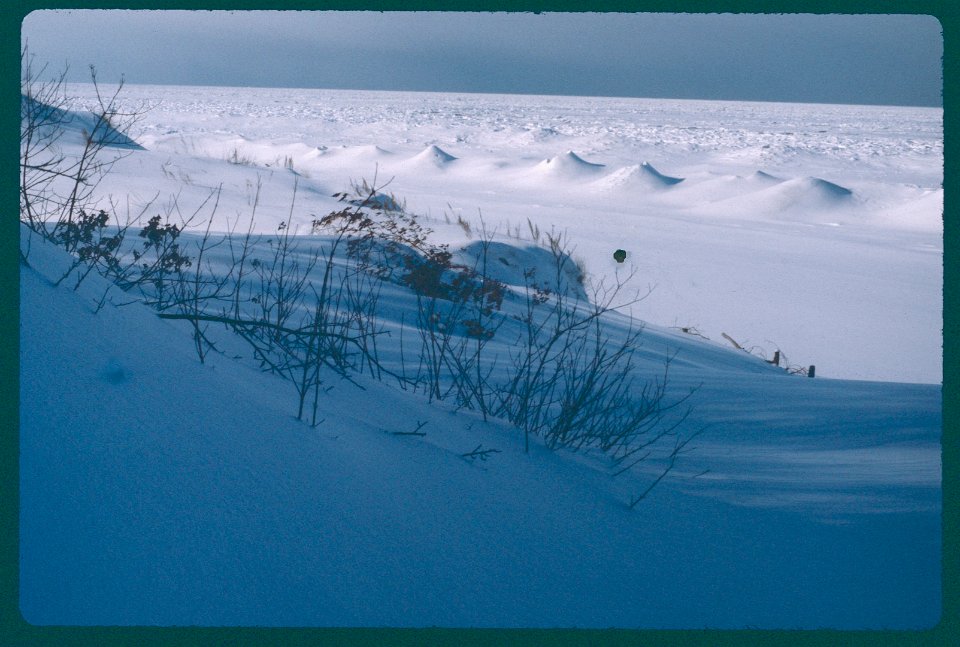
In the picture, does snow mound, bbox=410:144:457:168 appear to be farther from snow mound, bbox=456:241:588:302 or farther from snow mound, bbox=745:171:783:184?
snow mound, bbox=456:241:588:302

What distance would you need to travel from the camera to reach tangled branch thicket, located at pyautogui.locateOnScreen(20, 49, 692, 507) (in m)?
2.68

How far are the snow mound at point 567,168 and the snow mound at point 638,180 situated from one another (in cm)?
86

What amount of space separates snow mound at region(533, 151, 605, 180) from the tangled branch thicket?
12.4 meters

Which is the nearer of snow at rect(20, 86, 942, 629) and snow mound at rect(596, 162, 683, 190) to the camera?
snow at rect(20, 86, 942, 629)

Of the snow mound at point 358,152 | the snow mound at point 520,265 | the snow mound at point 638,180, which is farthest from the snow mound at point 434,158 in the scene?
the snow mound at point 520,265

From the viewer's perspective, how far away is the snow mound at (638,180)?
18688 millimetres

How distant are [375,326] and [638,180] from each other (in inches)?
618

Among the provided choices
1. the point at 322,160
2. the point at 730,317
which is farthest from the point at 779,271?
the point at 322,160

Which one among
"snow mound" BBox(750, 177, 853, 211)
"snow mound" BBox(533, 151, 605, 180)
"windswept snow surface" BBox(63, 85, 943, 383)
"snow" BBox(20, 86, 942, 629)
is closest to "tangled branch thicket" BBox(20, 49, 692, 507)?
"snow" BBox(20, 86, 942, 629)

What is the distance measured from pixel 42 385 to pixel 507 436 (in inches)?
56.8

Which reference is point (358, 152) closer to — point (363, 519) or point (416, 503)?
point (416, 503)

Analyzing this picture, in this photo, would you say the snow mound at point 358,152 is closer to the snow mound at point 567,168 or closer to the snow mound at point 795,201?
the snow mound at point 567,168

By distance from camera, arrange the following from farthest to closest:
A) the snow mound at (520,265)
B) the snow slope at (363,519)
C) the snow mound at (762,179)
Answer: the snow mound at (762,179), the snow mound at (520,265), the snow slope at (363,519)

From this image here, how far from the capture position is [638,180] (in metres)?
18.9
